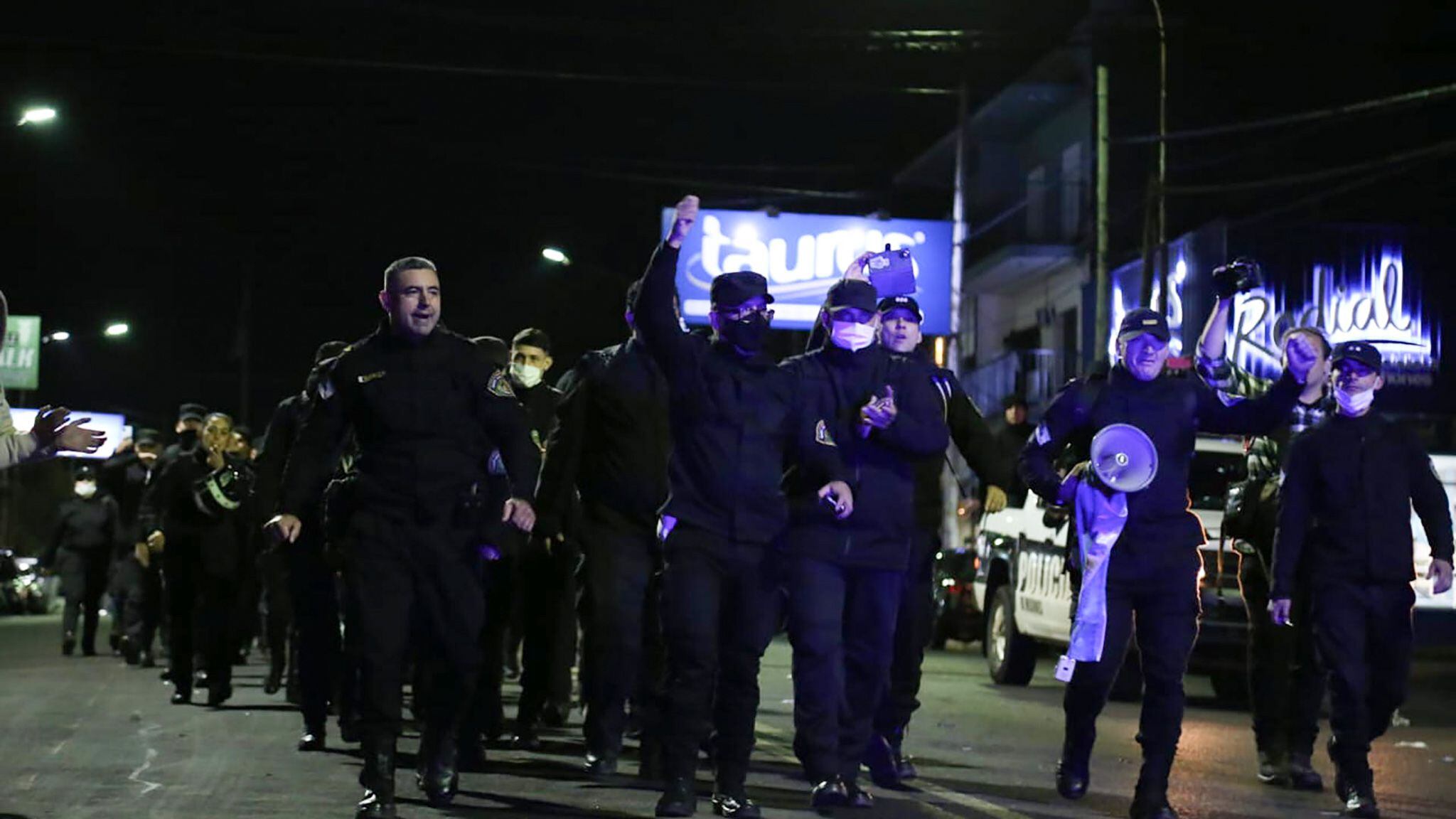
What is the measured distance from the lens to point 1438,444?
110 feet

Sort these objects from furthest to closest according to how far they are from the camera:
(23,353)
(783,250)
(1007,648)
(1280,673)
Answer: (23,353) → (783,250) → (1007,648) → (1280,673)

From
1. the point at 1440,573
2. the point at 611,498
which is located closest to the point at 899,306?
the point at 611,498

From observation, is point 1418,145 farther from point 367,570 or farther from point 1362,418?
point 367,570

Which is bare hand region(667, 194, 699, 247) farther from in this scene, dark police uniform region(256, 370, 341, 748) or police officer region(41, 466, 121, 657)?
police officer region(41, 466, 121, 657)

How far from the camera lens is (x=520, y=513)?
28.5 feet

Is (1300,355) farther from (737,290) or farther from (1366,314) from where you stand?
(1366,314)

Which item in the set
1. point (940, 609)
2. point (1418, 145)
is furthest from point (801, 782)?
point (1418, 145)

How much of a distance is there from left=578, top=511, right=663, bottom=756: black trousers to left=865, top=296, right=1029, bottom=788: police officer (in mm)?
1112

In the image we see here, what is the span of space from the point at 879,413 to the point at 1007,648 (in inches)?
408

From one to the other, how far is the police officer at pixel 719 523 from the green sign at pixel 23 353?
53.4 m

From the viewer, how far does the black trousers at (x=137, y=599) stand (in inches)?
744

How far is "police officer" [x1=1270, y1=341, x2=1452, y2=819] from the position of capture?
9.94m

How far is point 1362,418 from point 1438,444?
80.8ft

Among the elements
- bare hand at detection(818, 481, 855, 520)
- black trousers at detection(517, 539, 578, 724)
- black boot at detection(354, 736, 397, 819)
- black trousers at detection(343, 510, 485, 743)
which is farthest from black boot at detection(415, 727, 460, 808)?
black trousers at detection(517, 539, 578, 724)
